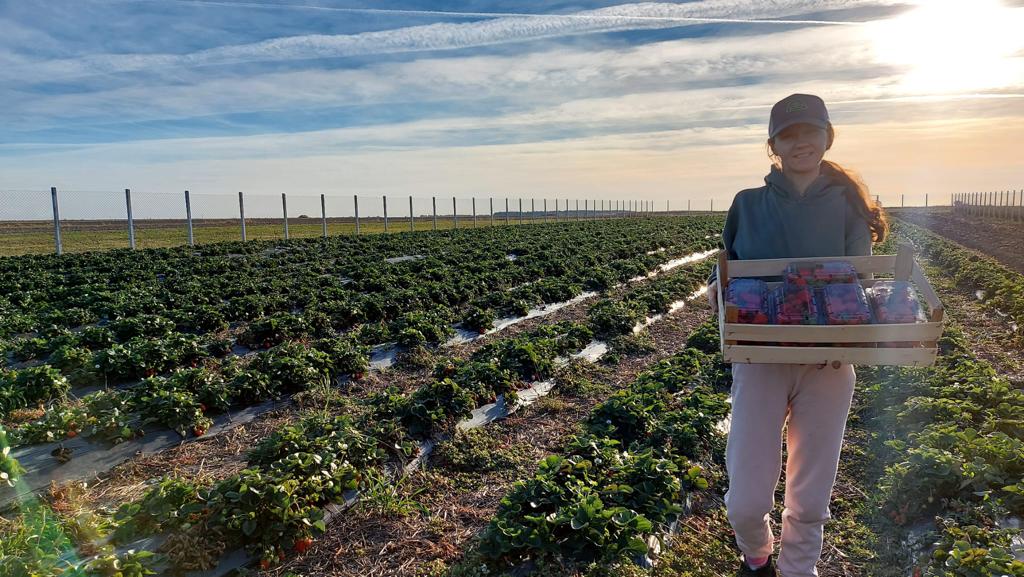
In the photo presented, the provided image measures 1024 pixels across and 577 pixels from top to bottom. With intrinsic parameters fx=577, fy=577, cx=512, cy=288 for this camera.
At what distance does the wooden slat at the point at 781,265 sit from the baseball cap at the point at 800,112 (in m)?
0.70

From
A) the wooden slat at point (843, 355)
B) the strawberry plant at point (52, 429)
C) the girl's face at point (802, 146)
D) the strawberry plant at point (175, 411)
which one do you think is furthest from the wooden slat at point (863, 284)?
the strawberry plant at point (52, 429)

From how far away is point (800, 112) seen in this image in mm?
2998

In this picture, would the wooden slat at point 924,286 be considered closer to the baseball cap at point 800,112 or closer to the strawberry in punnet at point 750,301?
the strawberry in punnet at point 750,301

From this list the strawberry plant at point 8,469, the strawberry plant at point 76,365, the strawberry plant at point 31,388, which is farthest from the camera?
the strawberry plant at point 76,365

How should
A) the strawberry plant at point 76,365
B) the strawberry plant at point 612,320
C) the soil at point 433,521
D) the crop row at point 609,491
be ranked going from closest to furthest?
1. the crop row at point 609,491
2. the soil at point 433,521
3. the strawberry plant at point 76,365
4. the strawberry plant at point 612,320

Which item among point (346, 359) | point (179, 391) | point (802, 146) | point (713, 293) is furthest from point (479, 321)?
point (802, 146)

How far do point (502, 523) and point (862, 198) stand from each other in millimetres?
3001

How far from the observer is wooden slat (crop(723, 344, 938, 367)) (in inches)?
115

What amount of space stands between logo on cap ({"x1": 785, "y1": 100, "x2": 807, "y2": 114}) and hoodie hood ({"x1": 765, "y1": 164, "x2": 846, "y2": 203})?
0.37 meters

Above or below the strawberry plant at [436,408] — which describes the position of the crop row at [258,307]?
above

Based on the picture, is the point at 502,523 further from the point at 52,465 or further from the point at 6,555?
the point at 52,465

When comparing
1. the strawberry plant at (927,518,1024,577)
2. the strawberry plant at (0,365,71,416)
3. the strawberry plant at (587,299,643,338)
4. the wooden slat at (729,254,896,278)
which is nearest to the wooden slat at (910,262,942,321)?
the wooden slat at (729,254,896,278)

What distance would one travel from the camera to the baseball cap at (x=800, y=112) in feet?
9.78

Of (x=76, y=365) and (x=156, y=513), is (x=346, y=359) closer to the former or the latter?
(x=76, y=365)
